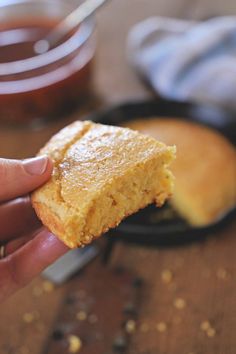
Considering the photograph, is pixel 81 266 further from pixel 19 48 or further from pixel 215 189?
pixel 19 48

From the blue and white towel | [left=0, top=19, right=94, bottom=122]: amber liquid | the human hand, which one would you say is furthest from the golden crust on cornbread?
the human hand

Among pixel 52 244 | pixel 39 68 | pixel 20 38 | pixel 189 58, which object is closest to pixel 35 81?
pixel 39 68

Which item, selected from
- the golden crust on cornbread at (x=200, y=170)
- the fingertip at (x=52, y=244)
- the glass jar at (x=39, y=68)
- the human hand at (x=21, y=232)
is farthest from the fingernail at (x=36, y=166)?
the glass jar at (x=39, y=68)

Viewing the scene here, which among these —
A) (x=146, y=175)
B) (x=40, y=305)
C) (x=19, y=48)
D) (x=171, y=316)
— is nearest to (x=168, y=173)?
(x=146, y=175)

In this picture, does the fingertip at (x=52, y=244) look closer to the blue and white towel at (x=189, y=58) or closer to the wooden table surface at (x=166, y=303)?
the wooden table surface at (x=166, y=303)

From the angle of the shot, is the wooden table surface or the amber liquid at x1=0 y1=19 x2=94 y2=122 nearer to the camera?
the wooden table surface

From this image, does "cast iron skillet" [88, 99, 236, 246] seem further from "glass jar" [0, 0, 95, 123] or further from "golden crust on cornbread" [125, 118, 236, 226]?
"glass jar" [0, 0, 95, 123]
